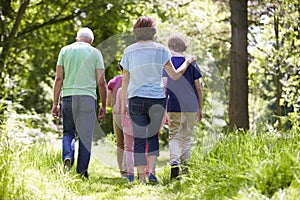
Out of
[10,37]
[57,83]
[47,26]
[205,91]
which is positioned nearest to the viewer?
[57,83]

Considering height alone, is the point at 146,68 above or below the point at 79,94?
above

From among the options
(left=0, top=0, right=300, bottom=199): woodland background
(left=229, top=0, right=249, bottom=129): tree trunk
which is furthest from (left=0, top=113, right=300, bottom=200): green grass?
(left=229, top=0, right=249, bottom=129): tree trunk

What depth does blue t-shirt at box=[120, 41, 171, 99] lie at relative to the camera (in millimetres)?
5203

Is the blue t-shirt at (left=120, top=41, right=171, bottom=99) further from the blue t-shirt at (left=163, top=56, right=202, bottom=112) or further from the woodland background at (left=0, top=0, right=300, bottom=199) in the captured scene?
the woodland background at (left=0, top=0, right=300, bottom=199)

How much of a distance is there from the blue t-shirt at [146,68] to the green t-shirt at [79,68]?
1.94 ft

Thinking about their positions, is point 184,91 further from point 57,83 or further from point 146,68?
point 57,83

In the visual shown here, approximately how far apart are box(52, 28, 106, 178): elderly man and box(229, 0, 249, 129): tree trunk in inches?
135

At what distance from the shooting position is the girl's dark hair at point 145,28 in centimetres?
520

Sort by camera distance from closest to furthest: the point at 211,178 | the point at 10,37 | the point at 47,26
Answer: the point at 211,178
the point at 10,37
the point at 47,26

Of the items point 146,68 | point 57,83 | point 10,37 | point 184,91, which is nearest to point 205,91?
point 10,37

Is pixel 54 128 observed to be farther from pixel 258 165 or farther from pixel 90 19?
pixel 258 165

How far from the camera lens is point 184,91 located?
18.4 feet

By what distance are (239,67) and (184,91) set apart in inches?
125

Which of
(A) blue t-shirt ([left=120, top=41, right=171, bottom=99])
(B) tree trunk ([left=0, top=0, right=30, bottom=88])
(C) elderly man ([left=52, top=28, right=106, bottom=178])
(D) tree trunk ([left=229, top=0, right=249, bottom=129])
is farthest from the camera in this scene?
(B) tree trunk ([left=0, top=0, right=30, bottom=88])
